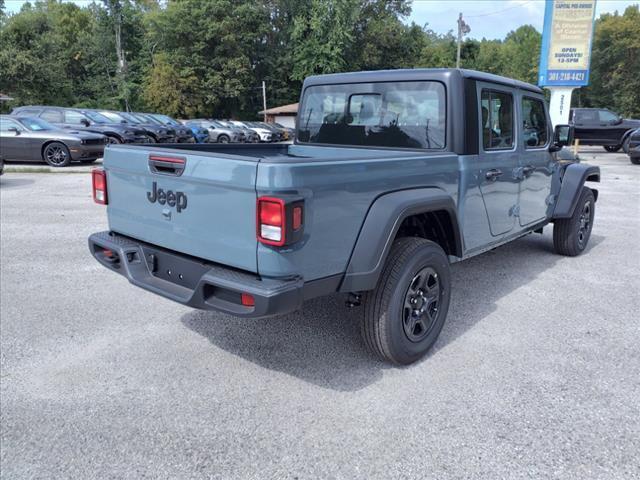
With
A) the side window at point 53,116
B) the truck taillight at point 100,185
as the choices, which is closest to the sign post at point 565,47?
the side window at point 53,116

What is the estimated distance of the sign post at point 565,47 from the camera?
58.9 ft

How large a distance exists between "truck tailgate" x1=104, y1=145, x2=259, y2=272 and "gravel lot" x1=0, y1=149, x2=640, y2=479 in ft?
2.82

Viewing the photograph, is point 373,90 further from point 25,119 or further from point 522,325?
point 25,119

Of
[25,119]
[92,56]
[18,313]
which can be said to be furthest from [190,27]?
[18,313]

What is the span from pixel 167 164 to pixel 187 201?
0.27 m

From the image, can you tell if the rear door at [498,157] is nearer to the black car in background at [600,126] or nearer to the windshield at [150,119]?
the windshield at [150,119]

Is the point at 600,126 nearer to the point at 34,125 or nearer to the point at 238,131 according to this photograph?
the point at 238,131

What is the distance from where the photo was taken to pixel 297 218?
2.51 meters

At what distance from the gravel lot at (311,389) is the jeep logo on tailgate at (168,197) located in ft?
3.62

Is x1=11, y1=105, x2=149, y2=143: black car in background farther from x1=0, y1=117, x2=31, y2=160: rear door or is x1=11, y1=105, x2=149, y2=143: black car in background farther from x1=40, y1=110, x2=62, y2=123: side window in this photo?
x1=0, y1=117, x2=31, y2=160: rear door

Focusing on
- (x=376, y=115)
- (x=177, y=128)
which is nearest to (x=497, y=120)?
(x=376, y=115)

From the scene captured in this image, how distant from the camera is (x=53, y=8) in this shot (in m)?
71.4

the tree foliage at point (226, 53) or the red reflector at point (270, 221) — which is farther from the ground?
the tree foliage at point (226, 53)

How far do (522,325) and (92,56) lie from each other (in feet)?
216
